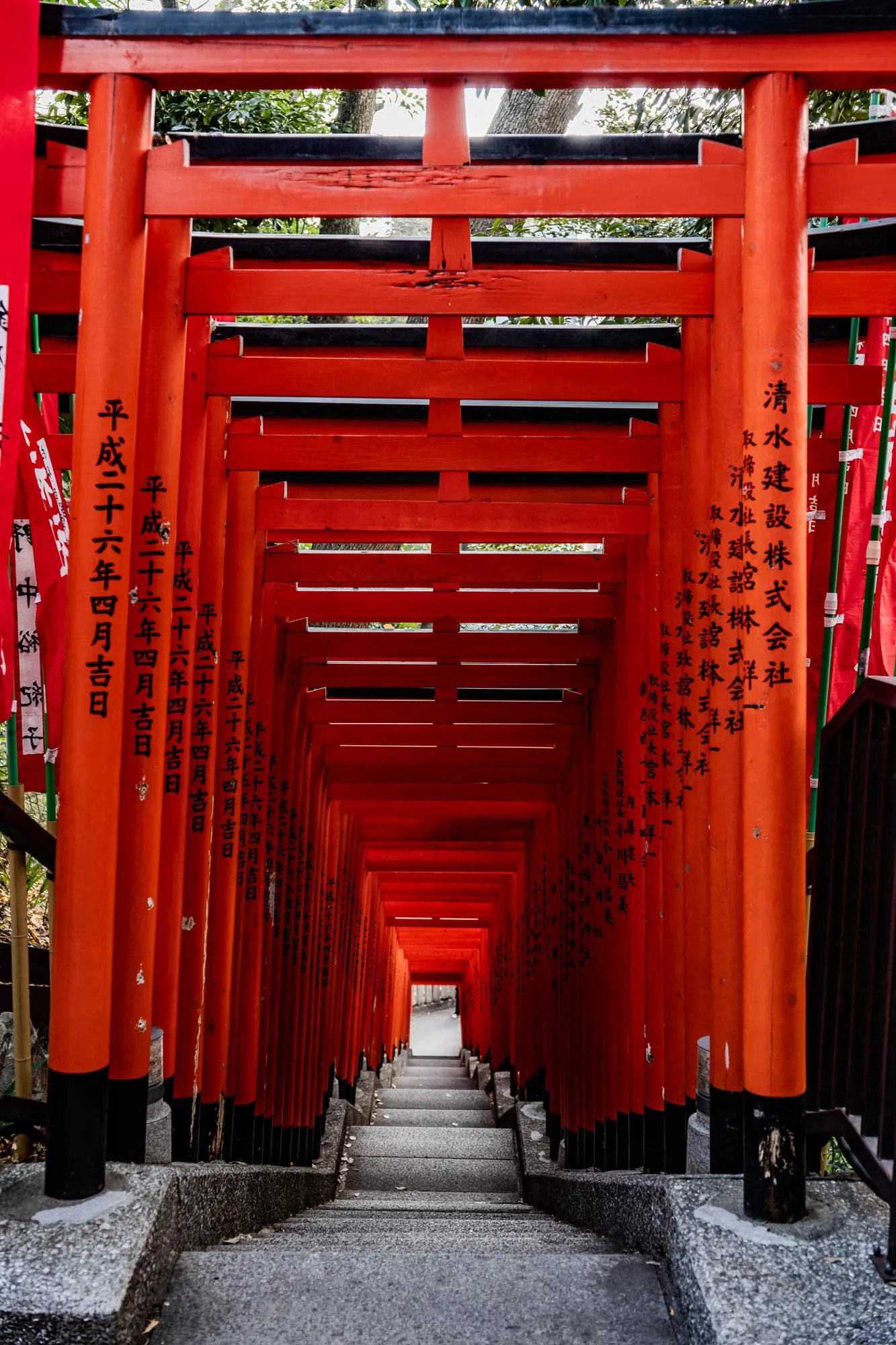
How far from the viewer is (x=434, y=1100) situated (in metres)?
18.7

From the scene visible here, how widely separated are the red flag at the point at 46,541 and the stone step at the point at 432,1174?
7821 mm

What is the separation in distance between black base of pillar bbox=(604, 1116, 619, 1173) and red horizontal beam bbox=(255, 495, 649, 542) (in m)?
4.11

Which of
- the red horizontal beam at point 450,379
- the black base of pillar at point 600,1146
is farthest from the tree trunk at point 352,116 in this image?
the black base of pillar at point 600,1146

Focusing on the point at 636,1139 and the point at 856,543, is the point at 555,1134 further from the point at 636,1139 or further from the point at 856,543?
the point at 856,543

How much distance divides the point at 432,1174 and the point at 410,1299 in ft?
29.7

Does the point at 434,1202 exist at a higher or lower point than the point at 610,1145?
lower

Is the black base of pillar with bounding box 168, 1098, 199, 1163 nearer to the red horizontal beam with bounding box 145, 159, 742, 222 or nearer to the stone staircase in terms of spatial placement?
the stone staircase

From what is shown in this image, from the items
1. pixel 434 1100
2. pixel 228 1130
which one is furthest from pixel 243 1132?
pixel 434 1100

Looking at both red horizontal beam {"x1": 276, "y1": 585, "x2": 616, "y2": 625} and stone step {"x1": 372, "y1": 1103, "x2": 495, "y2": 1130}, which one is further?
stone step {"x1": 372, "y1": 1103, "x2": 495, "y2": 1130}

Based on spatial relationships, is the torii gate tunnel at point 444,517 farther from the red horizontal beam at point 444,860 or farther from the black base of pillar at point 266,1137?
the red horizontal beam at point 444,860

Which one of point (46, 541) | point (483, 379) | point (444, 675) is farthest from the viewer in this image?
point (444, 675)

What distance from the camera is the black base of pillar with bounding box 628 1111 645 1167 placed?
7234 millimetres

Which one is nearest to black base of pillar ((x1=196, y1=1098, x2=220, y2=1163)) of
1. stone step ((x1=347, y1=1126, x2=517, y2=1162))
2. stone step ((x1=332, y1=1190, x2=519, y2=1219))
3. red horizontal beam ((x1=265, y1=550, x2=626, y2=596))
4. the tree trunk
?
stone step ((x1=332, y1=1190, x2=519, y2=1219))

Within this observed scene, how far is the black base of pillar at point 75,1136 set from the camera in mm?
3275
